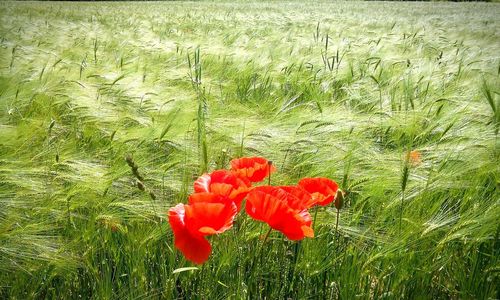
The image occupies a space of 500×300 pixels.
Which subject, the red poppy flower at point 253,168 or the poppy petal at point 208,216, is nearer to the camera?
the poppy petal at point 208,216

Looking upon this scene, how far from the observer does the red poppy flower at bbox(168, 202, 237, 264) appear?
0.66m

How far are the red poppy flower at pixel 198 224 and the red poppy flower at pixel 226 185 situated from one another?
0.04 meters

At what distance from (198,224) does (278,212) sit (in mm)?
140

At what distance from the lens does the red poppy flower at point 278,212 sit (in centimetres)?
68

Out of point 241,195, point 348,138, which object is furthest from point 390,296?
point 348,138

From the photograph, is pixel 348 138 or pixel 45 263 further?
pixel 348 138

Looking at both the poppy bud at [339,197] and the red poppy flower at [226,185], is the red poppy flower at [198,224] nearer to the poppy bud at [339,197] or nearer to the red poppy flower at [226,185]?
the red poppy flower at [226,185]

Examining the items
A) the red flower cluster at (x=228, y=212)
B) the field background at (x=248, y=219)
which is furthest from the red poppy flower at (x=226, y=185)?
the field background at (x=248, y=219)

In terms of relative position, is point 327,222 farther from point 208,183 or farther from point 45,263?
point 45,263

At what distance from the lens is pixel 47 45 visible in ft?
15.1

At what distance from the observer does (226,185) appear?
2.41 feet

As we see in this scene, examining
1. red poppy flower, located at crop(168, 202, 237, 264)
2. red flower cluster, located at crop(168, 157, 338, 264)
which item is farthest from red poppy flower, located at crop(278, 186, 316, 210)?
red poppy flower, located at crop(168, 202, 237, 264)

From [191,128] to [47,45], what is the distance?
401cm

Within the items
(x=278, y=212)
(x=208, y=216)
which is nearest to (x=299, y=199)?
(x=278, y=212)
